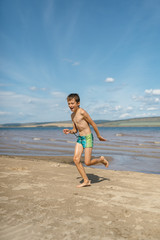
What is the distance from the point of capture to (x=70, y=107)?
484 cm

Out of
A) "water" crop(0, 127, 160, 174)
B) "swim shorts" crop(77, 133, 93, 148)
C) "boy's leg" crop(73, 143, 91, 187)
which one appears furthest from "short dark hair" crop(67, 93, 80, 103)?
"water" crop(0, 127, 160, 174)

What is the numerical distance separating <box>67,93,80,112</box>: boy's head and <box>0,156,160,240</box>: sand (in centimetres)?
191

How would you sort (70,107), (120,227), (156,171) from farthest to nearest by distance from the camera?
(156,171) → (70,107) → (120,227)

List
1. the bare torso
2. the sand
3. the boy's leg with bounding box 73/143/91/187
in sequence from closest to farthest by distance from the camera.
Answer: the sand < the boy's leg with bounding box 73/143/91/187 < the bare torso

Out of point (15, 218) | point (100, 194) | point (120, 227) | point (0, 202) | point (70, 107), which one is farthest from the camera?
point (70, 107)

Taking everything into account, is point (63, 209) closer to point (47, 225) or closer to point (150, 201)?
point (47, 225)

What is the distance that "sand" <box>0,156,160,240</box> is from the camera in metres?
2.48

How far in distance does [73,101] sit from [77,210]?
2.49 metres

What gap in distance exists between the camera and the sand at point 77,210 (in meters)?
2.48

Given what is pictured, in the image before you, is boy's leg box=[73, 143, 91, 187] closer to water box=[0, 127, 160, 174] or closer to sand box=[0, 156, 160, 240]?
sand box=[0, 156, 160, 240]

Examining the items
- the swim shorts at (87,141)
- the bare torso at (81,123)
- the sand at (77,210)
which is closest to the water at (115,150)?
the sand at (77,210)

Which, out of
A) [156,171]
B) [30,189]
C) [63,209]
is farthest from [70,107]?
[156,171]

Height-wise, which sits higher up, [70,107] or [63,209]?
[70,107]

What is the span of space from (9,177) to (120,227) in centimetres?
377
